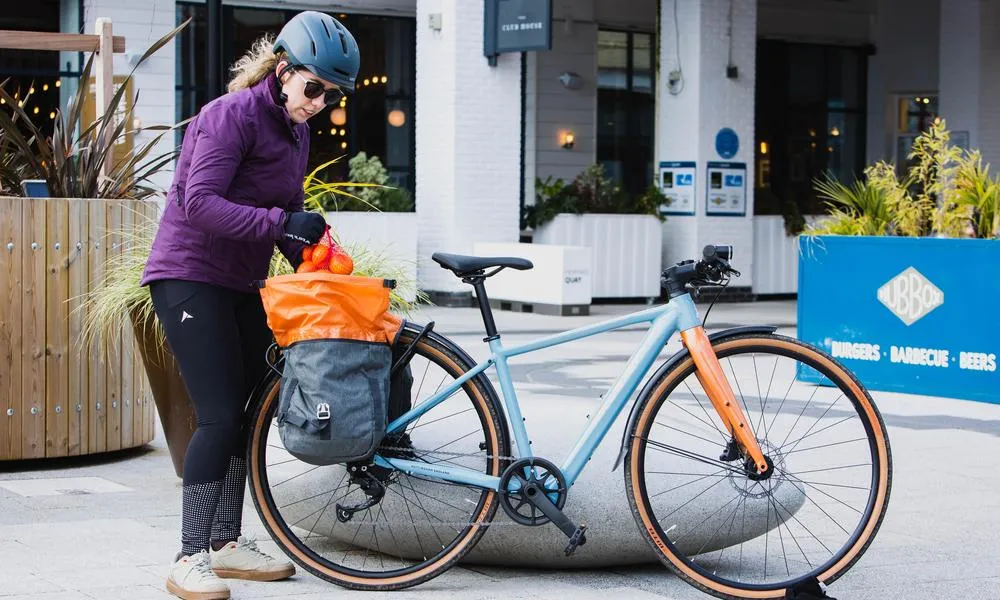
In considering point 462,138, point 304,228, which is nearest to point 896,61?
point 462,138

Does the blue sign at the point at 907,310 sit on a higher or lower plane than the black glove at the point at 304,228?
lower

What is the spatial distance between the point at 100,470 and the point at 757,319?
35.4 ft

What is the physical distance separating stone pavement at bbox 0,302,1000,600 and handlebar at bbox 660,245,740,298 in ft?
2.37

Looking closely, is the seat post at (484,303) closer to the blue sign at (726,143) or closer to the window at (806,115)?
the blue sign at (726,143)

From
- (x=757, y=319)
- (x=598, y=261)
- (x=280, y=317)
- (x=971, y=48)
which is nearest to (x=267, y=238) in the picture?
(x=280, y=317)

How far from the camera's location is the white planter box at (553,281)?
16.4 m

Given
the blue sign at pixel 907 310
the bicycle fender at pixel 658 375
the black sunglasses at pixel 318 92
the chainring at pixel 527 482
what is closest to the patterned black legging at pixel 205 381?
the black sunglasses at pixel 318 92

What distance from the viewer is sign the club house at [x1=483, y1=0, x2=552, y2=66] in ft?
56.1

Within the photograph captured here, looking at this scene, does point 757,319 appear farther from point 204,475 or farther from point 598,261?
point 204,475

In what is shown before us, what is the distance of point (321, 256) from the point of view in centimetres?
432

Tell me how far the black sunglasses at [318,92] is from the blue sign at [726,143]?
15.4 meters

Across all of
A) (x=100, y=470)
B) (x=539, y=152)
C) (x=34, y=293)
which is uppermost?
(x=539, y=152)

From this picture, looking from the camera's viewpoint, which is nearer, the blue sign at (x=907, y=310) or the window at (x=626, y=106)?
the blue sign at (x=907, y=310)

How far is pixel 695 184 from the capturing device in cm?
1928
